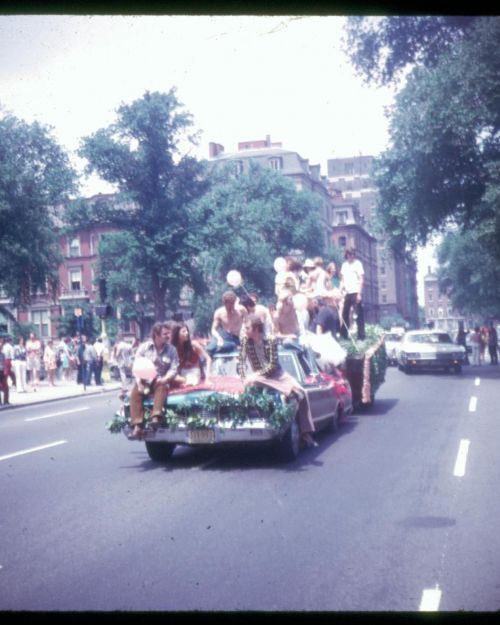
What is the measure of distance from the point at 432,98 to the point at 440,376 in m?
9.19

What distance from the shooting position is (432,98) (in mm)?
26656

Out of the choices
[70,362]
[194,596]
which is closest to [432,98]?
[70,362]

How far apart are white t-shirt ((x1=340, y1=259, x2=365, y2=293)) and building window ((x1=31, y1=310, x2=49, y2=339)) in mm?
59747

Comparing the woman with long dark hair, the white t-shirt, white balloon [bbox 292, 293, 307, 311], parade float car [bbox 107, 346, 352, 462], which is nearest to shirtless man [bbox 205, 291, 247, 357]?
the woman with long dark hair

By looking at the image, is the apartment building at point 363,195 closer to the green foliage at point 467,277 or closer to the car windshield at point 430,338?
the green foliage at point 467,277

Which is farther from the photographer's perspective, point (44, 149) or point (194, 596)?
point (44, 149)

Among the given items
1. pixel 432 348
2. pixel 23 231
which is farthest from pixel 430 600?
pixel 23 231

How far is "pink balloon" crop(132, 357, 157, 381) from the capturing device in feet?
33.0

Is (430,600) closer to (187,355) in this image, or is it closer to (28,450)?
(187,355)

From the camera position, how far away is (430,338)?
30109 mm

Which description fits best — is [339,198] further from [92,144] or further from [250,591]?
[250,591]

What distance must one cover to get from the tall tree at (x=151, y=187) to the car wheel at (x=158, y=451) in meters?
38.2

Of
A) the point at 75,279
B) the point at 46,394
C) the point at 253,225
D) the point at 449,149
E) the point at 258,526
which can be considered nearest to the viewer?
the point at 258,526

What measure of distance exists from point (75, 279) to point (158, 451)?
221 feet
